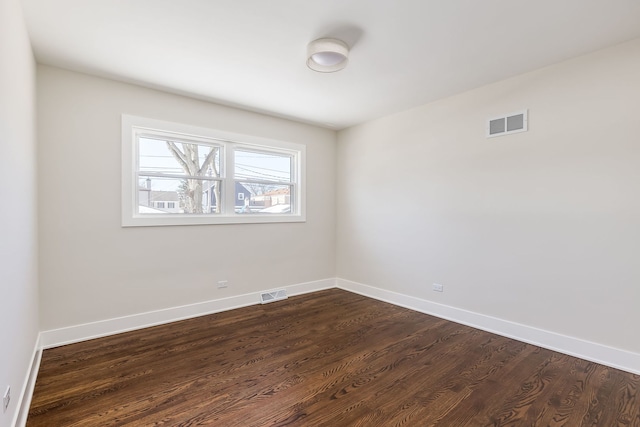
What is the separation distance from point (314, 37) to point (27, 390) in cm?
319

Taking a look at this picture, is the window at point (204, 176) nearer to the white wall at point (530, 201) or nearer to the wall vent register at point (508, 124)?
the white wall at point (530, 201)

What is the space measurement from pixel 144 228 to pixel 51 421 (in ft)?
6.21

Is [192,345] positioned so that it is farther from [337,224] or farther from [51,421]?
[337,224]

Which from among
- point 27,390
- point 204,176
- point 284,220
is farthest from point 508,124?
point 27,390

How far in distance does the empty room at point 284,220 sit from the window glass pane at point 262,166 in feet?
0.14

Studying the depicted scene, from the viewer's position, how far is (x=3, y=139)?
4.98ft

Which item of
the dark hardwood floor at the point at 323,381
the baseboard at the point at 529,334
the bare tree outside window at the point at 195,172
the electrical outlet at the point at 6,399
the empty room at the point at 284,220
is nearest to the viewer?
the electrical outlet at the point at 6,399

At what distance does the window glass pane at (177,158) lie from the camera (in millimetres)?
3443

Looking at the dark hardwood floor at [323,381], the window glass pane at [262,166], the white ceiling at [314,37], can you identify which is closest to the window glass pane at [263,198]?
the window glass pane at [262,166]

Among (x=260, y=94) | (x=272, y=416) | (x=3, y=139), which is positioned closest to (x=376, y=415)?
(x=272, y=416)

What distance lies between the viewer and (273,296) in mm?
4305

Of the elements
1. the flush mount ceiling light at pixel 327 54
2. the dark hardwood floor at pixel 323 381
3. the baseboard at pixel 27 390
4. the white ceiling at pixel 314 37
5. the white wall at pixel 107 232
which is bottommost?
the dark hardwood floor at pixel 323 381

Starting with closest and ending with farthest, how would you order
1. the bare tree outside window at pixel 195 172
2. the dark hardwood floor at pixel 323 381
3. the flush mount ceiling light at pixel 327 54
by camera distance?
the dark hardwood floor at pixel 323 381
the flush mount ceiling light at pixel 327 54
the bare tree outside window at pixel 195 172

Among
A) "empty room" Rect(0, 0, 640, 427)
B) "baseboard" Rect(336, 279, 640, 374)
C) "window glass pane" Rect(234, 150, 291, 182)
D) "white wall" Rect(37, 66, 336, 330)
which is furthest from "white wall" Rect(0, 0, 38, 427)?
"baseboard" Rect(336, 279, 640, 374)
